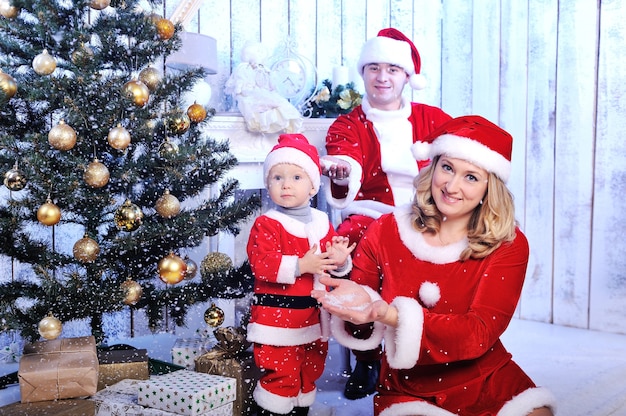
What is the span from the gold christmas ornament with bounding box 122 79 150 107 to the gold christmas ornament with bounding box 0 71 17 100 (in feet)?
1.01

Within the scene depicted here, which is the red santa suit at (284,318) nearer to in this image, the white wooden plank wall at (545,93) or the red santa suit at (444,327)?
the red santa suit at (444,327)

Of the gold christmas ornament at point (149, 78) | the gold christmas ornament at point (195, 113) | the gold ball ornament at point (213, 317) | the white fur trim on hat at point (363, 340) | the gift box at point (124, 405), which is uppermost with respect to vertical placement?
the gold christmas ornament at point (149, 78)

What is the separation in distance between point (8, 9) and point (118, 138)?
0.50m

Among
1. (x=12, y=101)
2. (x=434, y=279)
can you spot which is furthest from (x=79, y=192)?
(x=434, y=279)

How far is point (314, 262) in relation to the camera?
2037 millimetres

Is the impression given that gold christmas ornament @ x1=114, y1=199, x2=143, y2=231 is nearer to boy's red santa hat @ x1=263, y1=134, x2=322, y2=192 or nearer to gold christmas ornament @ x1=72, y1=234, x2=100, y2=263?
gold christmas ornament @ x1=72, y1=234, x2=100, y2=263

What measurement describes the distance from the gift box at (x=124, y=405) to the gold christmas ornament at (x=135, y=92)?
32.8 inches

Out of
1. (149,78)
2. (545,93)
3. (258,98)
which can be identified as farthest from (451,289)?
(545,93)

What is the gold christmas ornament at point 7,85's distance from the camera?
2.05 meters

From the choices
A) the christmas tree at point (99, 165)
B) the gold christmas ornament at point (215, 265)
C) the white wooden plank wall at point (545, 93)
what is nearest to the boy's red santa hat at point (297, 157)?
the christmas tree at point (99, 165)

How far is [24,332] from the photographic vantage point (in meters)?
2.18

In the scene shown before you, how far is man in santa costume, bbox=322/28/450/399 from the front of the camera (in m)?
2.59

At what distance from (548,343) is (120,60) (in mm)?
2147

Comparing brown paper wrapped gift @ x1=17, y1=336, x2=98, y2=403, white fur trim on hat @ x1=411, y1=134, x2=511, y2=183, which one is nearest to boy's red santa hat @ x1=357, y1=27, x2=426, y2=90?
white fur trim on hat @ x1=411, y1=134, x2=511, y2=183
